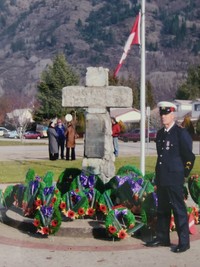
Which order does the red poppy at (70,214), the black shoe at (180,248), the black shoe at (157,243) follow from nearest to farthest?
the black shoe at (180,248), the black shoe at (157,243), the red poppy at (70,214)

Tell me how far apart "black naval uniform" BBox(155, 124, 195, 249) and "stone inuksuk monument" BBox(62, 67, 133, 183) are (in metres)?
2.89

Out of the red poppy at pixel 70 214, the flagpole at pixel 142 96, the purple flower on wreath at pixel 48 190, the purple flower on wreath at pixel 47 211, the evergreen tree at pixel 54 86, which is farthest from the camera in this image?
the evergreen tree at pixel 54 86

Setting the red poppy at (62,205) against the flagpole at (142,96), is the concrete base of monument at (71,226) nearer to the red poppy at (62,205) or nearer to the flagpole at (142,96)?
the red poppy at (62,205)

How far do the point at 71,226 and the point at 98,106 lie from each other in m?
2.86

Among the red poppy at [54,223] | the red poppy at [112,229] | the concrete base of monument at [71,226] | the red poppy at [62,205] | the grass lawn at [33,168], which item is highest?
the red poppy at [62,205]

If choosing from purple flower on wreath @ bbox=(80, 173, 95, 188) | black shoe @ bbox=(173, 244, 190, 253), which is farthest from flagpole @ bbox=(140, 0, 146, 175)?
black shoe @ bbox=(173, 244, 190, 253)

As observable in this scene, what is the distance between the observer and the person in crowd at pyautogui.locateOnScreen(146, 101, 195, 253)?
6707 millimetres

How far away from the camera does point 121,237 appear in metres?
7.09

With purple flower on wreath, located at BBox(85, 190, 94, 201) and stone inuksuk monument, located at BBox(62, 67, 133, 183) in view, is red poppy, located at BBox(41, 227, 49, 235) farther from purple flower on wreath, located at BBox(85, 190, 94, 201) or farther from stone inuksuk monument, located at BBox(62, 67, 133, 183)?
stone inuksuk monument, located at BBox(62, 67, 133, 183)

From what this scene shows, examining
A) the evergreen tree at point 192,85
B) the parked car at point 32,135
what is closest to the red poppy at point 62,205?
the parked car at point 32,135

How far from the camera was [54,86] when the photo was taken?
203 ft

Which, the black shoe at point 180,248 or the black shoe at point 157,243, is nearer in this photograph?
the black shoe at point 180,248

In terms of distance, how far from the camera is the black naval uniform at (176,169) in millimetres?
6707

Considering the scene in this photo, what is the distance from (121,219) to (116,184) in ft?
3.56
